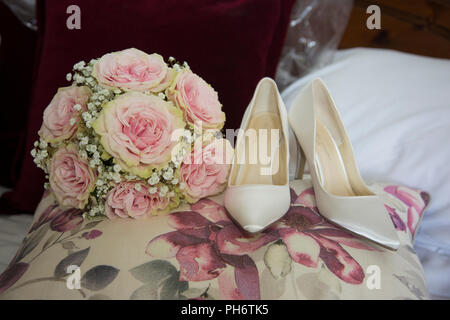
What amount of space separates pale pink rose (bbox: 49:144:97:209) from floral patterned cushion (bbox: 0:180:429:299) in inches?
1.7

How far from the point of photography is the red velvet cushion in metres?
0.72

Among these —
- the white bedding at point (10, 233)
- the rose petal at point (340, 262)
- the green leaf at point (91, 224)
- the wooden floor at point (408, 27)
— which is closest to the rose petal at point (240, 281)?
the rose petal at point (340, 262)

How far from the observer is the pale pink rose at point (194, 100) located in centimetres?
59

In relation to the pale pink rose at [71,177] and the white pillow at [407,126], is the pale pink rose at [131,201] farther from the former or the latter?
the white pillow at [407,126]

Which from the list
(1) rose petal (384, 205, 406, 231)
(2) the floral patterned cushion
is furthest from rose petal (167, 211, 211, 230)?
(1) rose petal (384, 205, 406, 231)

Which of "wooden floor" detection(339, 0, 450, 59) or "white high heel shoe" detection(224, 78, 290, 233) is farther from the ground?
"wooden floor" detection(339, 0, 450, 59)

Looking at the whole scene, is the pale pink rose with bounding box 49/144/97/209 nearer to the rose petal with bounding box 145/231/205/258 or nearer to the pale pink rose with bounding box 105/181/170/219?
the pale pink rose with bounding box 105/181/170/219

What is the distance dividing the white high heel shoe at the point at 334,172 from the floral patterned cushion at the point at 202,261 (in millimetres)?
28

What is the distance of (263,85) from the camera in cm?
76

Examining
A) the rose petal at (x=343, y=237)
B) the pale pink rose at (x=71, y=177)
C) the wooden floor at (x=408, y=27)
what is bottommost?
the rose petal at (x=343, y=237)

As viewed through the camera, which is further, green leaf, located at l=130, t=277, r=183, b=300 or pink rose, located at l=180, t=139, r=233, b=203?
pink rose, located at l=180, t=139, r=233, b=203

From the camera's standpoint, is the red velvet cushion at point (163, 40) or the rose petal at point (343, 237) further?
the red velvet cushion at point (163, 40)

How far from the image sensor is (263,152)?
82 cm
